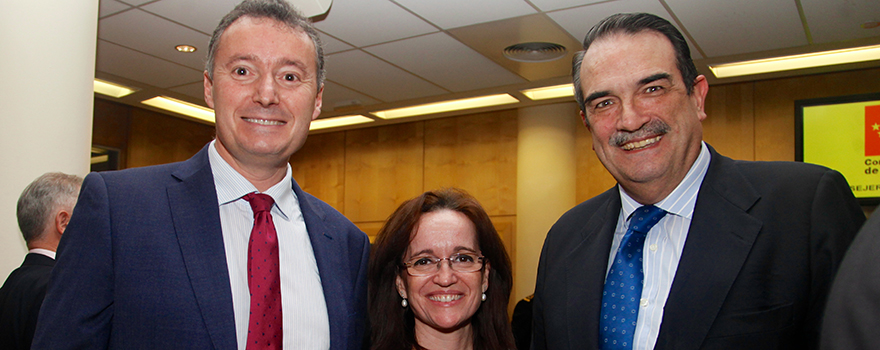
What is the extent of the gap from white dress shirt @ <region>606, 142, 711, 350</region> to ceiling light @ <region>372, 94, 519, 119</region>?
5.31 metres

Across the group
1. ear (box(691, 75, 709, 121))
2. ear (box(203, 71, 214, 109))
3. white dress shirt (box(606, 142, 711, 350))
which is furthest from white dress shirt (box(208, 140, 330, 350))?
ear (box(691, 75, 709, 121))

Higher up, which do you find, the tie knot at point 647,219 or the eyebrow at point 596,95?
the eyebrow at point 596,95

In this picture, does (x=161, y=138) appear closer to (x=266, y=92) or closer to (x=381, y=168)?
(x=381, y=168)

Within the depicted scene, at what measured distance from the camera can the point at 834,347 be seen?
0.55 meters

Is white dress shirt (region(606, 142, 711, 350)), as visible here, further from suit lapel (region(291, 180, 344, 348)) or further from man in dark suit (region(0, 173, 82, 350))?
man in dark suit (region(0, 173, 82, 350))

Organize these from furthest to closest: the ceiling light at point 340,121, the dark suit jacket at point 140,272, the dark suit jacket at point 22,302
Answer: the ceiling light at point 340,121
the dark suit jacket at point 22,302
the dark suit jacket at point 140,272

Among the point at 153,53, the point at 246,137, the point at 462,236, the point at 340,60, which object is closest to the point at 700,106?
the point at 462,236

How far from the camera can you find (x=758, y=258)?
4.70 feet

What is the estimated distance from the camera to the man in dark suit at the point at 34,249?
236 cm

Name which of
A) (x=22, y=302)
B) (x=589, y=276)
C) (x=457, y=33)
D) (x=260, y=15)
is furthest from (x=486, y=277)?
(x=457, y=33)

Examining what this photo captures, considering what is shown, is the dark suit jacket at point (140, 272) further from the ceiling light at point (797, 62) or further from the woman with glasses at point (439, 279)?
the ceiling light at point (797, 62)

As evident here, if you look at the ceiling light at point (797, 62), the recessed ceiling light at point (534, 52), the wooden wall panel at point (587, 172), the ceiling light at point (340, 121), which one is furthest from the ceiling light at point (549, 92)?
the ceiling light at point (340, 121)

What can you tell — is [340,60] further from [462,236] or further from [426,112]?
[462,236]

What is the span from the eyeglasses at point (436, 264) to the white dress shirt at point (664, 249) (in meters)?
0.67
